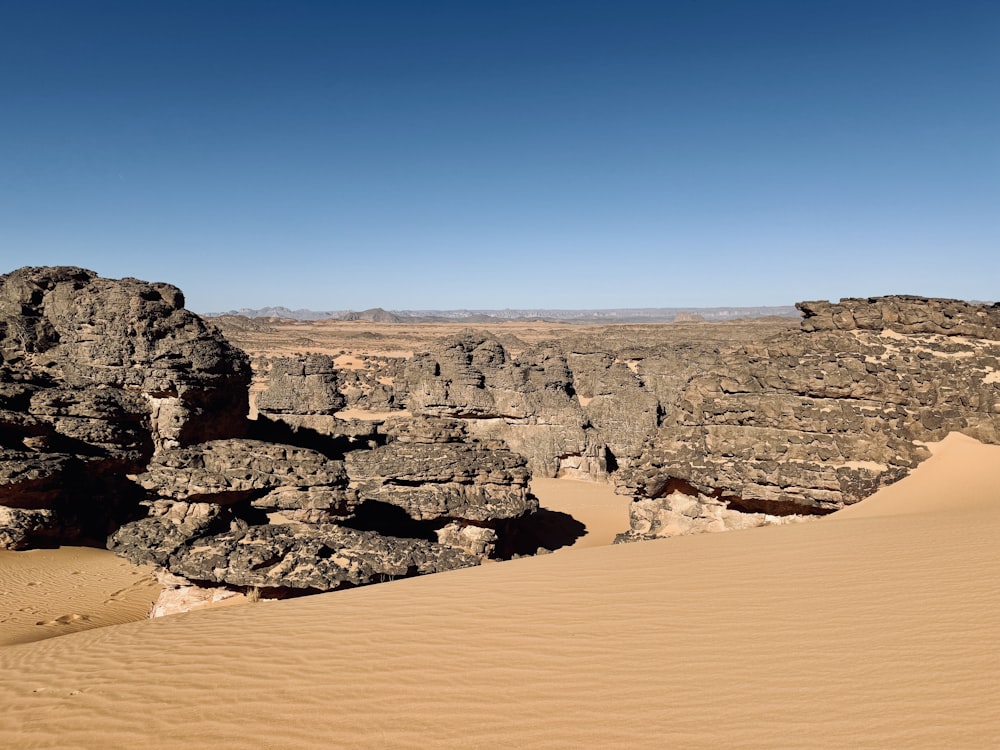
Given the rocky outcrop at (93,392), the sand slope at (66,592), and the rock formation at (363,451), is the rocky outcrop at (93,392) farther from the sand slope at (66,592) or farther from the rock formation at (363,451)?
the sand slope at (66,592)

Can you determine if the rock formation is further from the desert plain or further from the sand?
the sand

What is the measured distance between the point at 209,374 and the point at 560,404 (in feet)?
44.4

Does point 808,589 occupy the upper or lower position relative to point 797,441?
lower

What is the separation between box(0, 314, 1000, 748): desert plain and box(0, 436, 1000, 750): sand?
21mm

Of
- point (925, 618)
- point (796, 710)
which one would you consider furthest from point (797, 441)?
point (796, 710)

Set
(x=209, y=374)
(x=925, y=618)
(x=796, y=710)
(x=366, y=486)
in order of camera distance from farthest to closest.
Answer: (x=209, y=374), (x=366, y=486), (x=925, y=618), (x=796, y=710)

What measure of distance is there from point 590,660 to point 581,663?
0.10m

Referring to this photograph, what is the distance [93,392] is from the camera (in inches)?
617

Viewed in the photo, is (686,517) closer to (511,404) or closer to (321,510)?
(321,510)

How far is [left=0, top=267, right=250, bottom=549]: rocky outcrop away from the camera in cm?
1349

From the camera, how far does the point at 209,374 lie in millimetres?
17672

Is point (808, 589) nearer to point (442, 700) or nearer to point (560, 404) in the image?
point (442, 700)

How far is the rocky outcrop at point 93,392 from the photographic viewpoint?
44.3 ft

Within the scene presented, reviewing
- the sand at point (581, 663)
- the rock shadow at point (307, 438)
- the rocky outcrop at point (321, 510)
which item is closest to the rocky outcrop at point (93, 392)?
the rock shadow at point (307, 438)
